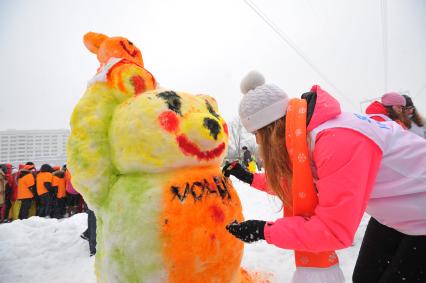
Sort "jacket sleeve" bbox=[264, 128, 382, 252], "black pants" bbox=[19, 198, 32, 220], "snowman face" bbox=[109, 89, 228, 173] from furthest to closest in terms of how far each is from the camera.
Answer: "black pants" bbox=[19, 198, 32, 220] → "snowman face" bbox=[109, 89, 228, 173] → "jacket sleeve" bbox=[264, 128, 382, 252]

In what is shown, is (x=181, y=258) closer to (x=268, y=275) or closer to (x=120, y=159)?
(x=120, y=159)

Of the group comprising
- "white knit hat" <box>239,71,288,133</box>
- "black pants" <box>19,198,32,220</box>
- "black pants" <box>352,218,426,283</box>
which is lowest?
"black pants" <box>19,198,32,220</box>

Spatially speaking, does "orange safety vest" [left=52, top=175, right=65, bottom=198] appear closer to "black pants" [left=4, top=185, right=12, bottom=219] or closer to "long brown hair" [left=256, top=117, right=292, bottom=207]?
"black pants" [left=4, top=185, right=12, bottom=219]

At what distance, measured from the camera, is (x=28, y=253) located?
170 inches

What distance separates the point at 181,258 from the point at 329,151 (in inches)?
43.3

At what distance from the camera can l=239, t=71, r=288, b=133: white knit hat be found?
147 cm

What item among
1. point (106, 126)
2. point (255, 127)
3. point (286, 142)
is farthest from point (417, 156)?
point (106, 126)

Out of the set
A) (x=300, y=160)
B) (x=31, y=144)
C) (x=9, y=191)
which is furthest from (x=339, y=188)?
(x=31, y=144)

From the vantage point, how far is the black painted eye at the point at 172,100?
197 cm

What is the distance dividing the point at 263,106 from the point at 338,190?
0.56 m

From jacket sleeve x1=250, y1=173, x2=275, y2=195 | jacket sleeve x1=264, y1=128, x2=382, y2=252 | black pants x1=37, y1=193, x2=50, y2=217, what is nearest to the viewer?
jacket sleeve x1=264, y1=128, x2=382, y2=252

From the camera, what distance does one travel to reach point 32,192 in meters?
7.58

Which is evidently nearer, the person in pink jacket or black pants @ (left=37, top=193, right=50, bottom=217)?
the person in pink jacket

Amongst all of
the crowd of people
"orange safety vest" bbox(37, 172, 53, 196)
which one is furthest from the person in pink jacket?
"orange safety vest" bbox(37, 172, 53, 196)
